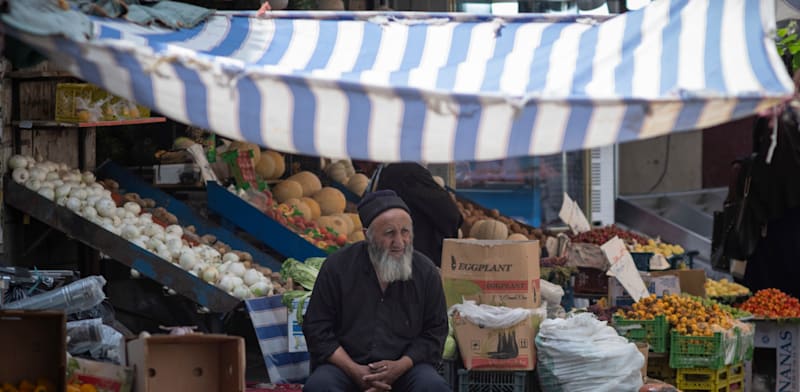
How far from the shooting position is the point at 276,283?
8125 millimetres

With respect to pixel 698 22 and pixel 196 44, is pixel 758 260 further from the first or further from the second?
pixel 196 44

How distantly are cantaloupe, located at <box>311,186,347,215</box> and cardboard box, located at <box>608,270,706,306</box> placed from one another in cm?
253

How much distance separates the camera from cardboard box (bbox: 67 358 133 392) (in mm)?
5020

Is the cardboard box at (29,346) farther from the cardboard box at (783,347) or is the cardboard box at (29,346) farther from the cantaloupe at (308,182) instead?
the cardboard box at (783,347)

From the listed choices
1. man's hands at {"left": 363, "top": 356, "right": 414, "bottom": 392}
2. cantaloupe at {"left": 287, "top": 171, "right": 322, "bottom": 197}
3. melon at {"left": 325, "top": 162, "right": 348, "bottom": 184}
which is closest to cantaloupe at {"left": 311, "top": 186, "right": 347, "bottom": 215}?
cantaloupe at {"left": 287, "top": 171, "right": 322, "bottom": 197}

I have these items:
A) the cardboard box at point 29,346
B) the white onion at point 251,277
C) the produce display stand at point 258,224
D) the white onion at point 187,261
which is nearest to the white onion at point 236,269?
the white onion at point 251,277

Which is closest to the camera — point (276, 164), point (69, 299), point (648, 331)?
point (69, 299)

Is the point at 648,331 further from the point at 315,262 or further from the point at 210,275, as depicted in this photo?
the point at 210,275

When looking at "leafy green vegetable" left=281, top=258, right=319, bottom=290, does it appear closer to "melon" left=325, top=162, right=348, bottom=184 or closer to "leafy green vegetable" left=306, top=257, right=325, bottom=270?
"leafy green vegetable" left=306, top=257, right=325, bottom=270

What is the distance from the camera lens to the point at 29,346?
4.99m

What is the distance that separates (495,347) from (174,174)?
356 centimetres

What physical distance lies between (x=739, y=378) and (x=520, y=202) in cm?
574

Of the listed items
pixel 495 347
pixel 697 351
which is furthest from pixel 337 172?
pixel 495 347

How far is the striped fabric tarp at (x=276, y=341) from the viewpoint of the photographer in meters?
7.55
